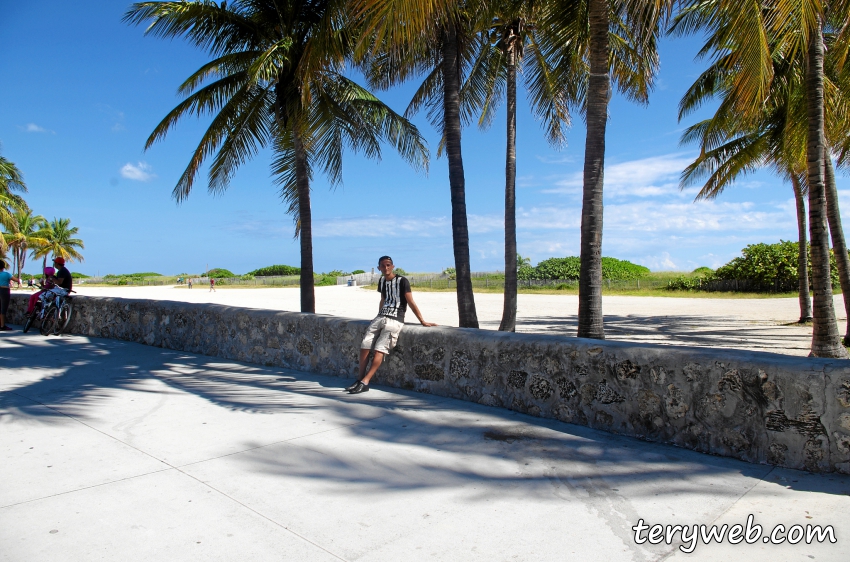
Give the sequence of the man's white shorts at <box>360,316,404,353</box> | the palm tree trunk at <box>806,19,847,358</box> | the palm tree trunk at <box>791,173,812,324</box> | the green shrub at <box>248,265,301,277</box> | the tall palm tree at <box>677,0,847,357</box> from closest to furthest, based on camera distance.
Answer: the tall palm tree at <box>677,0,847,357</box>
the man's white shorts at <box>360,316,404,353</box>
the palm tree trunk at <box>806,19,847,358</box>
the palm tree trunk at <box>791,173,812,324</box>
the green shrub at <box>248,265,301,277</box>

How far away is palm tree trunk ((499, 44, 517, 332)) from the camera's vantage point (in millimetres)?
13523

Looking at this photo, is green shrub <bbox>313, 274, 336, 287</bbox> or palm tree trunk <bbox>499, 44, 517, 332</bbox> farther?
green shrub <bbox>313, 274, 336, 287</bbox>

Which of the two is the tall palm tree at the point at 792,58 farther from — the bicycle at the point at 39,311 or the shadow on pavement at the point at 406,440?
the bicycle at the point at 39,311

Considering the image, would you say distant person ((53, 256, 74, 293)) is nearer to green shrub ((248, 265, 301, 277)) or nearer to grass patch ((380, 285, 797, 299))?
grass patch ((380, 285, 797, 299))

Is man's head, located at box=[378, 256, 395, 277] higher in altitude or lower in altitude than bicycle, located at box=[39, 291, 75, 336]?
higher

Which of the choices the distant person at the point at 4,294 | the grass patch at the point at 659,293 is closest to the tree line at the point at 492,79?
the distant person at the point at 4,294

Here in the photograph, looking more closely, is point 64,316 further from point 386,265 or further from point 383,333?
point 383,333

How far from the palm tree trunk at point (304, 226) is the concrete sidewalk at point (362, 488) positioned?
5.40m

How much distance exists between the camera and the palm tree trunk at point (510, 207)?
13523mm

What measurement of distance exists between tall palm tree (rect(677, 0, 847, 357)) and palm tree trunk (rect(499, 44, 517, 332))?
425cm

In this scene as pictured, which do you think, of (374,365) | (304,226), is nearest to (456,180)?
(304,226)

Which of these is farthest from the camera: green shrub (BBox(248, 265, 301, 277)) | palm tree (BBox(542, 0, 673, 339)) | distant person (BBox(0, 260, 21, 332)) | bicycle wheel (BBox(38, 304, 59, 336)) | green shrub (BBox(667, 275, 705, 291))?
green shrub (BBox(248, 265, 301, 277))

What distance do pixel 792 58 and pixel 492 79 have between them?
6.83 meters

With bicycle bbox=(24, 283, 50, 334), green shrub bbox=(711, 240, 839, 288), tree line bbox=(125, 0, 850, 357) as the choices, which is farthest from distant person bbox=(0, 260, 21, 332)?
green shrub bbox=(711, 240, 839, 288)
